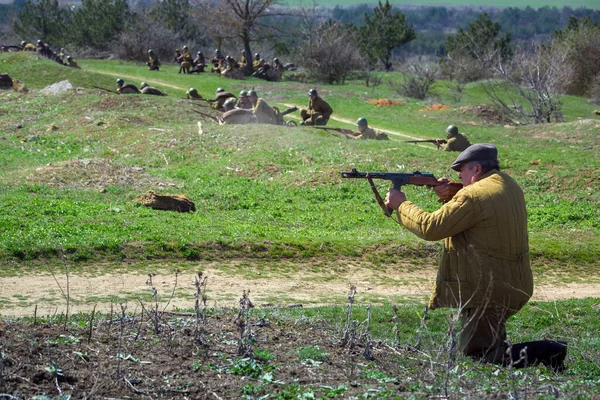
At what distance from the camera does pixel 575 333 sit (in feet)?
26.4

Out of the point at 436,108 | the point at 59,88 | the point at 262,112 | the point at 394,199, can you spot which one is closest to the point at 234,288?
the point at 394,199

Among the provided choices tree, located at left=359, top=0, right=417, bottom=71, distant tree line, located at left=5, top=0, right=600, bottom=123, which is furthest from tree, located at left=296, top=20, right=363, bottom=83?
tree, located at left=359, top=0, right=417, bottom=71

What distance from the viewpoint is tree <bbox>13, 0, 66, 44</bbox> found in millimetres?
68250

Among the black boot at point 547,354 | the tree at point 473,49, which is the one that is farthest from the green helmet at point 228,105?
the tree at point 473,49

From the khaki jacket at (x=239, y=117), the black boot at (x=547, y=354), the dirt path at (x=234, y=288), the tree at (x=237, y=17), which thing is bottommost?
the dirt path at (x=234, y=288)

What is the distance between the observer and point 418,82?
4484cm

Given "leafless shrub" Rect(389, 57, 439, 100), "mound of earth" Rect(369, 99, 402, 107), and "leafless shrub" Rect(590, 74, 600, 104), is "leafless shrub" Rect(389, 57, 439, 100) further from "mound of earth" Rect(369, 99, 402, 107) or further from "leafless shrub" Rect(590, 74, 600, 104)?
"leafless shrub" Rect(590, 74, 600, 104)

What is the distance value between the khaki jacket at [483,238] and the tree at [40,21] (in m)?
66.2

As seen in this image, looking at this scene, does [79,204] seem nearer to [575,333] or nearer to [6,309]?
[6,309]

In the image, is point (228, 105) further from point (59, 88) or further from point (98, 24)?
point (98, 24)

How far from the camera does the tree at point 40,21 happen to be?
224 ft

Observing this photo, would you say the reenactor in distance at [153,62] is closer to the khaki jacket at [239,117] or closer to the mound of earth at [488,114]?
the mound of earth at [488,114]

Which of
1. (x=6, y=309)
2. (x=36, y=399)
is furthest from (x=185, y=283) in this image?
(x=36, y=399)

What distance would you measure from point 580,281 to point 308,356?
7.28 m
